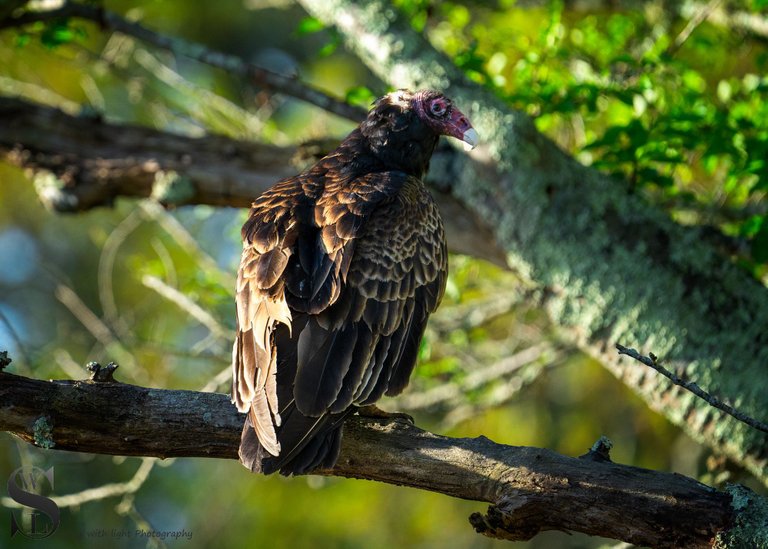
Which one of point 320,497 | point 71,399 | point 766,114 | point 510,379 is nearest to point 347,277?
point 71,399

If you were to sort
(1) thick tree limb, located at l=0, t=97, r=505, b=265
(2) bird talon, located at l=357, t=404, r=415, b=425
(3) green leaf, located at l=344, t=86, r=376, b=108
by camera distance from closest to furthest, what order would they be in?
(2) bird talon, located at l=357, t=404, r=415, b=425, (3) green leaf, located at l=344, t=86, r=376, b=108, (1) thick tree limb, located at l=0, t=97, r=505, b=265

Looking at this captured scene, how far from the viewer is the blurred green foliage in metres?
5.65

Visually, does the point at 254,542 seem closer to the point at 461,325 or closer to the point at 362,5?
the point at 461,325

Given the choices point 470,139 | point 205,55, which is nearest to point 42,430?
point 470,139

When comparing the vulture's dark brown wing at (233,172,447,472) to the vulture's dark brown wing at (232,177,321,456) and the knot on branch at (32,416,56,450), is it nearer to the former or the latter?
the vulture's dark brown wing at (232,177,321,456)

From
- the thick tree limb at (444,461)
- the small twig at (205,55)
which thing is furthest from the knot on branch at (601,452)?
the small twig at (205,55)

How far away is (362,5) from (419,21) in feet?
2.44

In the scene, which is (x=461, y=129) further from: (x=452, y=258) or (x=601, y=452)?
(x=452, y=258)

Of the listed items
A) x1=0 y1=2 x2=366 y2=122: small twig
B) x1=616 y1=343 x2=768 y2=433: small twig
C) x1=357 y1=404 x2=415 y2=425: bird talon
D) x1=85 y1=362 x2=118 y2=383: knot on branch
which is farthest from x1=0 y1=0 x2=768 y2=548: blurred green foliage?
x1=616 y1=343 x2=768 y2=433: small twig

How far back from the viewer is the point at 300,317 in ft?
13.2

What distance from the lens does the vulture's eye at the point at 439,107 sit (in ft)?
16.9

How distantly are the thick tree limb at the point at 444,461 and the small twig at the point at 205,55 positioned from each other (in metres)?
2.65

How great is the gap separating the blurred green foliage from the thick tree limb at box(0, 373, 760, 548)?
1145 mm

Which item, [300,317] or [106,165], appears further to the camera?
[106,165]
